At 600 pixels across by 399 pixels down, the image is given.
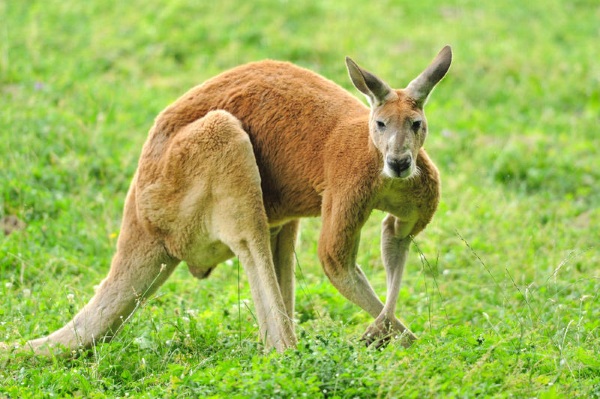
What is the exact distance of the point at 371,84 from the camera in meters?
5.96

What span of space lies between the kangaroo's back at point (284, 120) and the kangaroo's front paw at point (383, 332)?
0.91 metres

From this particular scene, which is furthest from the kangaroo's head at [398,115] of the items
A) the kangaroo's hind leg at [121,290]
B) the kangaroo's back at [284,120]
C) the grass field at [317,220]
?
the kangaroo's hind leg at [121,290]

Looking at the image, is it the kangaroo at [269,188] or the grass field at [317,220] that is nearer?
the grass field at [317,220]

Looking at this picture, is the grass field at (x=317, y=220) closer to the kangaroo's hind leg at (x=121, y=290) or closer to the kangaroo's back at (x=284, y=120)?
the kangaroo's hind leg at (x=121, y=290)

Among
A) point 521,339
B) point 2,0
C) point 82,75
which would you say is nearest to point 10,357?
point 521,339

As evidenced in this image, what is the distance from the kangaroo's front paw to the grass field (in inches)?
6.5

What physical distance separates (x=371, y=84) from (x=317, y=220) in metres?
3.41

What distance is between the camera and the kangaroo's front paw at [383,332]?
19.4ft

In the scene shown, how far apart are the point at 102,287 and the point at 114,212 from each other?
2.35 meters

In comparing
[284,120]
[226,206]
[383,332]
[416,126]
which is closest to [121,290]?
[226,206]

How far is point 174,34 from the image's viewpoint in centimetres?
1261

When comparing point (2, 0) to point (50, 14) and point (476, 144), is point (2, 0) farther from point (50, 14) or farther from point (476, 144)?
point (476, 144)

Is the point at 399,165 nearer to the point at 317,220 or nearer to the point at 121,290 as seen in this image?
the point at 121,290

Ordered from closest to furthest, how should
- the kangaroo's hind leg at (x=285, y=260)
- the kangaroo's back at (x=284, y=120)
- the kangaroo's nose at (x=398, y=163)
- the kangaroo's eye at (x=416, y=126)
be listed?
the kangaroo's nose at (x=398, y=163), the kangaroo's eye at (x=416, y=126), the kangaroo's back at (x=284, y=120), the kangaroo's hind leg at (x=285, y=260)
